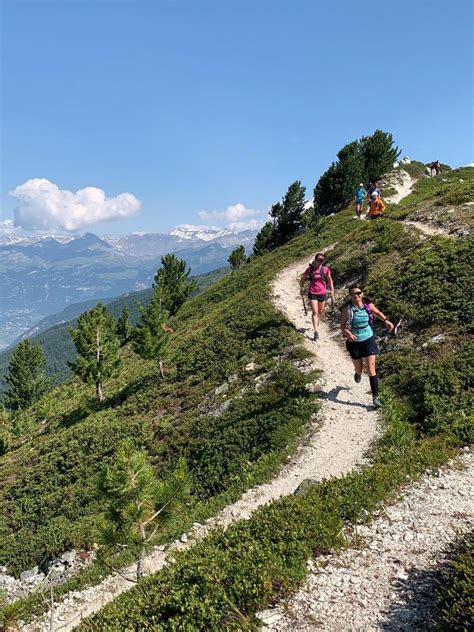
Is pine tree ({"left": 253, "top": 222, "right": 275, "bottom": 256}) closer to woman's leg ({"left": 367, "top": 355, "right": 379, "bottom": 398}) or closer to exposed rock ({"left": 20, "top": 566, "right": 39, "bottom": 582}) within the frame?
woman's leg ({"left": 367, "top": 355, "right": 379, "bottom": 398})

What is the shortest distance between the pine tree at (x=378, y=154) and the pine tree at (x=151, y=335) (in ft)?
148

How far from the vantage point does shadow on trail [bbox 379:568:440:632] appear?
4.35 metres

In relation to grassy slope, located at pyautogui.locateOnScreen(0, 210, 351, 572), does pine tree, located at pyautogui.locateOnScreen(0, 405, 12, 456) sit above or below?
below

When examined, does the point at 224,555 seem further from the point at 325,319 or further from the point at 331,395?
the point at 325,319

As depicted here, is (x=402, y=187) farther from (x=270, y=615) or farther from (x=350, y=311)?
(x=270, y=615)

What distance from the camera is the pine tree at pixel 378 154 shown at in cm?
5944

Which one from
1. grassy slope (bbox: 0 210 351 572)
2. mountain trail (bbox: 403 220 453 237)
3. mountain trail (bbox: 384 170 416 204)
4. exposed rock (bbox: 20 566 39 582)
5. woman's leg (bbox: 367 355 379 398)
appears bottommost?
exposed rock (bbox: 20 566 39 582)

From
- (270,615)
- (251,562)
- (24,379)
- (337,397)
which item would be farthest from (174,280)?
(270,615)

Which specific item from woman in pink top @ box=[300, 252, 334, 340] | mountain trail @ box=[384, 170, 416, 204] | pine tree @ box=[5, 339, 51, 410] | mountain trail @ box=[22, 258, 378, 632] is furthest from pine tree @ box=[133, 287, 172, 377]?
pine tree @ box=[5, 339, 51, 410]

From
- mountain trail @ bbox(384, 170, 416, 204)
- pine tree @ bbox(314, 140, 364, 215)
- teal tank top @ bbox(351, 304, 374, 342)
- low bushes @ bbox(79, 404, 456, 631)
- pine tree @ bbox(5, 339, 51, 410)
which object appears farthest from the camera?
pine tree @ bbox(5, 339, 51, 410)

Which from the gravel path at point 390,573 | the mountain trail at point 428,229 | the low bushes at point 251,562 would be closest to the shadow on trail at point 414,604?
the gravel path at point 390,573

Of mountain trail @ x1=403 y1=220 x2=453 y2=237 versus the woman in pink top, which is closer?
the woman in pink top

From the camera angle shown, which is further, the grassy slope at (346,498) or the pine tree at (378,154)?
the pine tree at (378,154)

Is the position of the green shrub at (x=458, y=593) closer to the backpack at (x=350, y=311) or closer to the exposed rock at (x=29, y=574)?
the backpack at (x=350, y=311)
